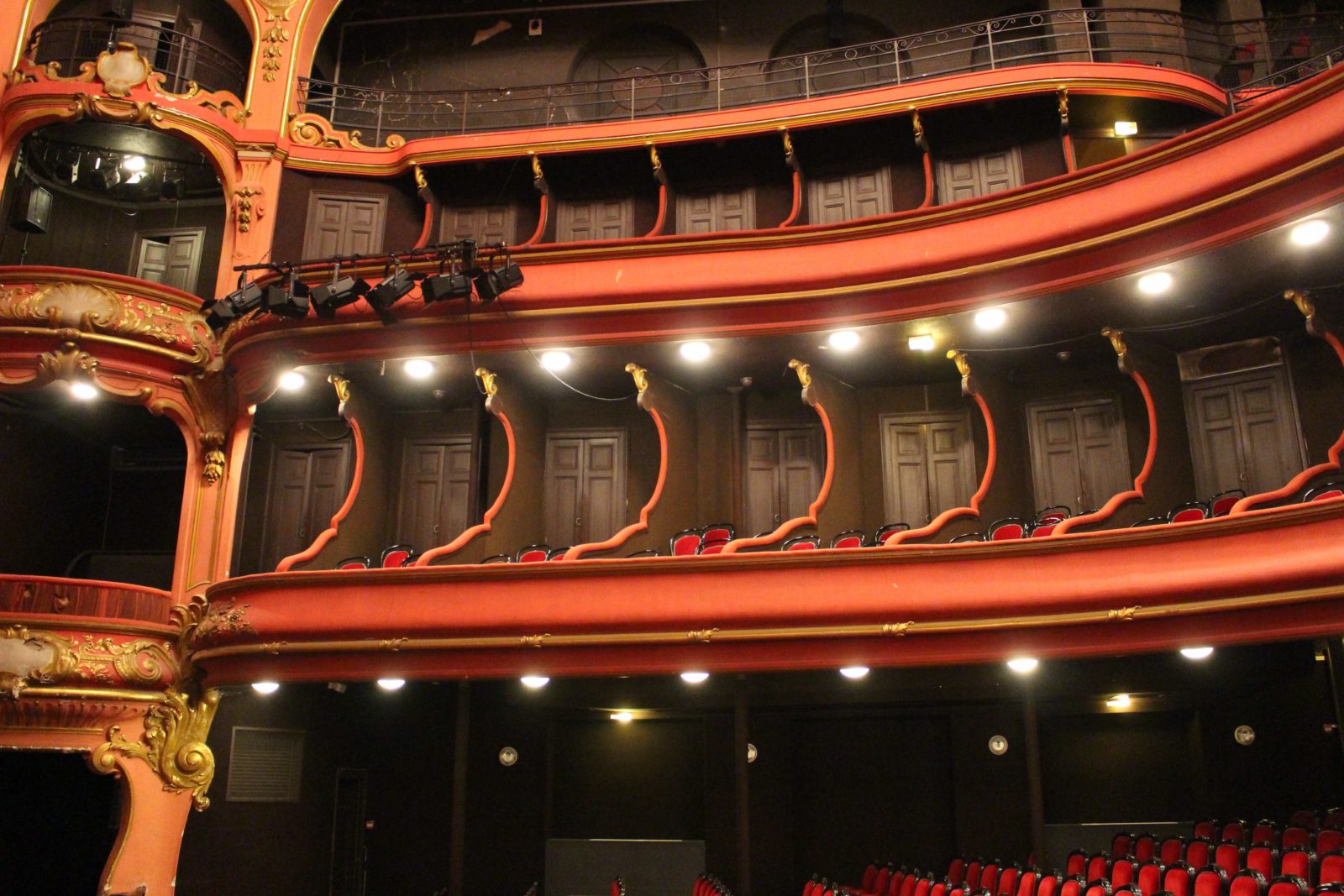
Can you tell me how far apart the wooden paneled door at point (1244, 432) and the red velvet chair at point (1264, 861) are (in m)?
3.63

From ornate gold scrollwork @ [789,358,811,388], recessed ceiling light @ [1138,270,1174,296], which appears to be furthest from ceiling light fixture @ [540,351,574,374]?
recessed ceiling light @ [1138,270,1174,296]

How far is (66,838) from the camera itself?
1082cm

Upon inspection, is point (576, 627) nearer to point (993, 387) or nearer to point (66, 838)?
point (993, 387)

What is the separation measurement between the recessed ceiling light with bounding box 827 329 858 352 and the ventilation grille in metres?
6.53

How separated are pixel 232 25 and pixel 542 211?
443 centimetres

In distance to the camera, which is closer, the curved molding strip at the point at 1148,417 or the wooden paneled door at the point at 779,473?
the curved molding strip at the point at 1148,417

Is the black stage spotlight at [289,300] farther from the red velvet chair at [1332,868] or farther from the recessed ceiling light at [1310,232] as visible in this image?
the red velvet chair at [1332,868]

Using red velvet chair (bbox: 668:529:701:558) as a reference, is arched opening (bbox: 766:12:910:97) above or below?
above

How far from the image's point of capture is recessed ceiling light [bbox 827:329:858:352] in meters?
9.07

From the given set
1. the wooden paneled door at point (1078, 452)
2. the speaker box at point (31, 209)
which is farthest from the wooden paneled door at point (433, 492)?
the wooden paneled door at point (1078, 452)

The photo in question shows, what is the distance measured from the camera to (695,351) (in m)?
9.52

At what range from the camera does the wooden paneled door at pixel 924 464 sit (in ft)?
34.8

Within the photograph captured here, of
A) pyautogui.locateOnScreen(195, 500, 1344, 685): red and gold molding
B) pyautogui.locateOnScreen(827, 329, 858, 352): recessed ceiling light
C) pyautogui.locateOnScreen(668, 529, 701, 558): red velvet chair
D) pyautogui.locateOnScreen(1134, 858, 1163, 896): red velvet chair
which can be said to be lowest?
pyautogui.locateOnScreen(1134, 858, 1163, 896): red velvet chair

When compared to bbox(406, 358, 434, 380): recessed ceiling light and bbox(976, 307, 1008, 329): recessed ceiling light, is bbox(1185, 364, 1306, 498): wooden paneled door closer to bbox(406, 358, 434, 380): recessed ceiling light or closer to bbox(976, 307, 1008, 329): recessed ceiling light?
bbox(976, 307, 1008, 329): recessed ceiling light
